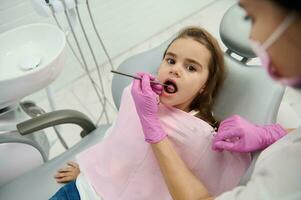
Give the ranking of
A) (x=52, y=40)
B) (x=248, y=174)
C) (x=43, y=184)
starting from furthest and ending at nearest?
1. (x=52, y=40)
2. (x=43, y=184)
3. (x=248, y=174)

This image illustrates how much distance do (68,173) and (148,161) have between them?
357 mm

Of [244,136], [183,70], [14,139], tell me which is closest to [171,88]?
[183,70]

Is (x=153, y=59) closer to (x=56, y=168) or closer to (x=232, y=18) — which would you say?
(x=232, y=18)

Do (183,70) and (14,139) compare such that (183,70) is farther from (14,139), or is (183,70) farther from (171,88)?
(14,139)

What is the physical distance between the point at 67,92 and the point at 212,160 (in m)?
1.60

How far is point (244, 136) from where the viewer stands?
1.00 meters

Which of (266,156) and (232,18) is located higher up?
(232,18)

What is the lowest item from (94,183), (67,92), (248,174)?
(248,174)

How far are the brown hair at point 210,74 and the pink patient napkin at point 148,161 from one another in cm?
13

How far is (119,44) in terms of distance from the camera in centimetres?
259

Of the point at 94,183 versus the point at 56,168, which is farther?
the point at 56,168

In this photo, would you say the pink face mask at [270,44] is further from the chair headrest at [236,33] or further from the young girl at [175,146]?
the chair headrest at [236,33]

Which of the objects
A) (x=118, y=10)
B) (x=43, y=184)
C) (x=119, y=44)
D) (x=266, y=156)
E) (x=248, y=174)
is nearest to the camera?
(x=266, y=156)

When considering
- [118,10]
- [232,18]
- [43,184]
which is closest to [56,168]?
[43,184]
